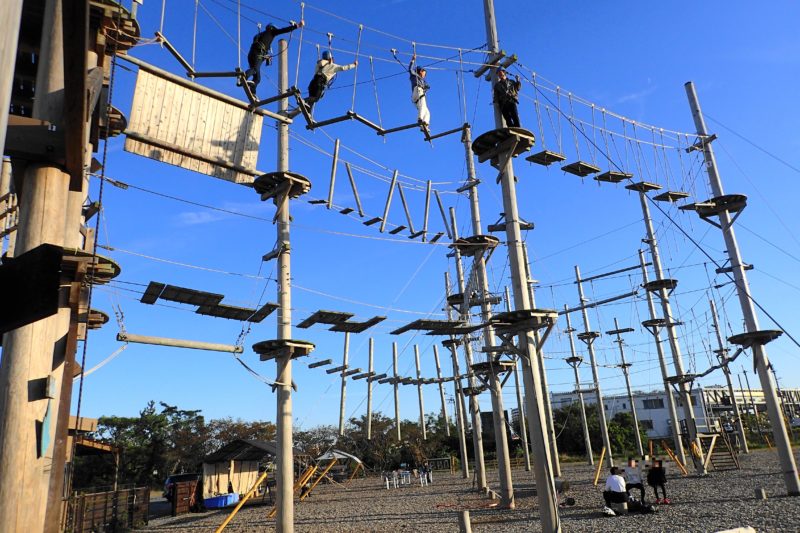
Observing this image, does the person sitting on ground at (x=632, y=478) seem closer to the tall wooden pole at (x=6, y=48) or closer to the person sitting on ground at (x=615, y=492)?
the person sitting on ground at (x=615, y=492)

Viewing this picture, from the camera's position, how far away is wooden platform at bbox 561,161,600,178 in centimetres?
1452

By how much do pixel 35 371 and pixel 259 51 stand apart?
27.4 feet

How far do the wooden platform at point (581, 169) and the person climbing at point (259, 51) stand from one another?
312 inches

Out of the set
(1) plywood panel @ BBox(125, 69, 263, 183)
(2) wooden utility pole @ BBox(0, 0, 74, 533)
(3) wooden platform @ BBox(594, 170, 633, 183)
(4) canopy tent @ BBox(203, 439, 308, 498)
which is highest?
(3) wooden platform @ BBox(594, 170, 633, 183)

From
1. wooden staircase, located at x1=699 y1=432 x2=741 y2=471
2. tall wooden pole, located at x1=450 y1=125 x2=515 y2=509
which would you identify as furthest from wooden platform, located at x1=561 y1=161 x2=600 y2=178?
wooden staircase, located at x1=699 y1=432 x2=741 y2=471

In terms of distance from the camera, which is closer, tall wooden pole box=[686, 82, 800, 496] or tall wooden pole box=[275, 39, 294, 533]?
tall wooden pole box=[275, 39, 294, 533]

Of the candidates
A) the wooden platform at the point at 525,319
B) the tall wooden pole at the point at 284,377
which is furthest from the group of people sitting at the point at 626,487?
the tall wooden pole at the point at 284,377

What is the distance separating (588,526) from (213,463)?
64.1 ft

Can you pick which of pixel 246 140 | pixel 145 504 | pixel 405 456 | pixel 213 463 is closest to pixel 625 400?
pixel 405 456

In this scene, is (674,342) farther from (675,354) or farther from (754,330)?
(754,330)

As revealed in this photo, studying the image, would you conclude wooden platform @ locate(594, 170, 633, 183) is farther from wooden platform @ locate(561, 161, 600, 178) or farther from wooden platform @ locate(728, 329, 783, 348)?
wooden platform @ locate(728, 329, 783, 348)

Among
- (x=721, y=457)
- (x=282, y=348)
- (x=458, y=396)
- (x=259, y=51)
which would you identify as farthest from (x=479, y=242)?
(x=721, y=457)

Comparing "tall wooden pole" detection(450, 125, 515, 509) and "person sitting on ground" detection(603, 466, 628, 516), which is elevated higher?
"tall wooden pole" detection(450, 125, 515, 509)

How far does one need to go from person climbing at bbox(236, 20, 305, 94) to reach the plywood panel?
75 centimetres
